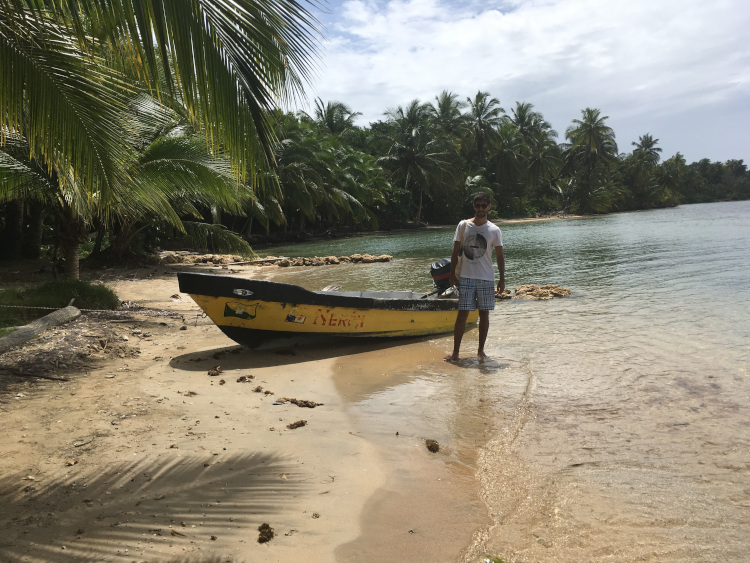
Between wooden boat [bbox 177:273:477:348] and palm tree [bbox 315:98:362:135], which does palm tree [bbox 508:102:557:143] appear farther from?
wooden boat [bbox 177:273:477:348]

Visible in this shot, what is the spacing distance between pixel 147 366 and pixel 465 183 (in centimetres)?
4559

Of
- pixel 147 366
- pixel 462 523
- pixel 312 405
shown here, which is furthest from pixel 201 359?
pixel 462 523

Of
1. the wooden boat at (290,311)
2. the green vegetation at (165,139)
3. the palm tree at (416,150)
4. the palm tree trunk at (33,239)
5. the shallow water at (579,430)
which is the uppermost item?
the palm tree at (416,150)

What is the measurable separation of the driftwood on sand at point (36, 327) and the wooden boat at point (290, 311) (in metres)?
1.47

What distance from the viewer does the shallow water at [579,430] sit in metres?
2.83

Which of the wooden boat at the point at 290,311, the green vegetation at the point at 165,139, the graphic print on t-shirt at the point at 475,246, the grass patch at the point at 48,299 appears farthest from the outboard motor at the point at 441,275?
the grass patch at the point at 48,299

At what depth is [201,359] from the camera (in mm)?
5910

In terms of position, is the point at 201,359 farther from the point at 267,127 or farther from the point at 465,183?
the point at 465,183

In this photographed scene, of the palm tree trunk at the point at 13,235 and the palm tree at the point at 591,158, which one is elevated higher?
the palm tree at the point at 591,158

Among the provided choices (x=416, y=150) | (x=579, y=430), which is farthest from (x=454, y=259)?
(x=416, y=150)

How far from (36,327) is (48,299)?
1.60 metres

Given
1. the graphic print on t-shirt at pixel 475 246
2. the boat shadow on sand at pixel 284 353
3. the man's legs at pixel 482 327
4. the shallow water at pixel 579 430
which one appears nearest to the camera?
the shallow water at pixel 579 430

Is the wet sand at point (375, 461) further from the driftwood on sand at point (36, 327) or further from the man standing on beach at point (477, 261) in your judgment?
the man standing on beach at point (477, 261)

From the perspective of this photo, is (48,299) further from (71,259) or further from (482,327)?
(482,327)
